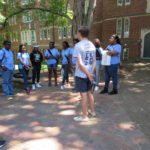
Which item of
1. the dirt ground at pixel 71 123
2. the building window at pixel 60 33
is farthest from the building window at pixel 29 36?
the dirt ground at pixel 71 123

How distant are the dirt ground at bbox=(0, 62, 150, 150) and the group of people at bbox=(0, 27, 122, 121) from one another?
0.40 metres

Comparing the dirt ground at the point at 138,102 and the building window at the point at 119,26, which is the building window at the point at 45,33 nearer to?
the building window at the point at 119,26

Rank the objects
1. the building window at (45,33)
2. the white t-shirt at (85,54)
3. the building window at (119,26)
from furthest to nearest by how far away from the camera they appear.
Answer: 1. the building window at (45,33)
2. the building window at (119,26)
3. the white t-shirt at (85,54)

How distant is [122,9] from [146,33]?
379 centimetres

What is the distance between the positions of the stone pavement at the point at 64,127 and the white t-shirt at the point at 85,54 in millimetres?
1135

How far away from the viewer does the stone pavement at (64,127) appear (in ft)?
10.8

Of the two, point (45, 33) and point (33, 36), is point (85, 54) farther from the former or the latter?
point (33, 36)

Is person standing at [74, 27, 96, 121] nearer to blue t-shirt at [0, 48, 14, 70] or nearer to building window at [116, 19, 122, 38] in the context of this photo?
blue t-shirt at [0, 48, 14, 70]

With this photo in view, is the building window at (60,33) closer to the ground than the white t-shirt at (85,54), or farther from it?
farther from it

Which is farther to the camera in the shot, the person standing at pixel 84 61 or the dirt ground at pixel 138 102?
the dirt ground at pixel 138 102

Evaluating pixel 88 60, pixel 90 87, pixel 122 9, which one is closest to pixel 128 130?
pixel 90 87

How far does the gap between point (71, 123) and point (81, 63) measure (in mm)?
1334

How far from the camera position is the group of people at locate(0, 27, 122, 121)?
396 cm

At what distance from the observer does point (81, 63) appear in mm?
3883
